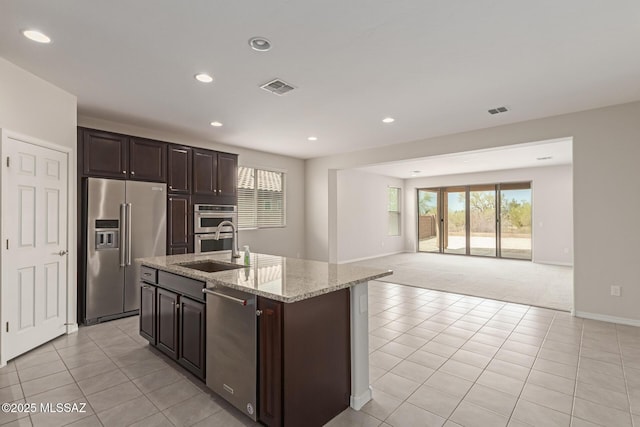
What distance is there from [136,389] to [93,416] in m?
0.34

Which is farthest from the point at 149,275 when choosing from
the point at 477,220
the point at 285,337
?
the point at 477,220

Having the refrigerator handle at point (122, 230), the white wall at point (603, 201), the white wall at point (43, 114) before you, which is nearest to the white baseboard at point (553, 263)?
the white wall at point (603, 201)

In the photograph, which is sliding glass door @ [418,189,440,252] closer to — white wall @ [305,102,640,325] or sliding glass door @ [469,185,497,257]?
sliding glass door @ [469,185,497,257]

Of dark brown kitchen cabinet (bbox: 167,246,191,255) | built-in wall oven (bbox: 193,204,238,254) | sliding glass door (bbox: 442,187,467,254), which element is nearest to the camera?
dark brown kitchen cabinet (bbox: 167,246,191,255)

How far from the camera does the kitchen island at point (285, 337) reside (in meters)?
1.77

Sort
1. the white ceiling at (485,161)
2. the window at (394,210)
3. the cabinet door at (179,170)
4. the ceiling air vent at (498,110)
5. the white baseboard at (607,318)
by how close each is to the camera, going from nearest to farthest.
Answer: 1. the white baseboard at (607,318)
2. the ceiling air vent at (498,110)
3. the cabinet door at (179,170)
4. the white ceiling at (485,161)
5. the window at (394,210)

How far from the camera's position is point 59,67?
2902mm

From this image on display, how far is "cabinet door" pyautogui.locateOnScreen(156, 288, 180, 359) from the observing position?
2627 mm

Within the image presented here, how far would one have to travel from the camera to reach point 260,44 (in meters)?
2.49

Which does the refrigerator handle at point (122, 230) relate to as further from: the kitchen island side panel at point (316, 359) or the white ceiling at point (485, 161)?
the white ceiling at point (485, 161)

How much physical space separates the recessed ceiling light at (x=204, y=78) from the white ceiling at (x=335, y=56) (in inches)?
2.9

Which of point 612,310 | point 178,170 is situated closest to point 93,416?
point 178,170

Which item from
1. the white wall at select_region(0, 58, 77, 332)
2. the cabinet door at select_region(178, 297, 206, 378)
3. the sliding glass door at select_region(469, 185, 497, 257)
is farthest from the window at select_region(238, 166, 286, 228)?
the sliding glass door at select_region(469, 185, 497, 257)

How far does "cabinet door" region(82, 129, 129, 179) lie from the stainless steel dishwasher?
9.39ft
